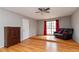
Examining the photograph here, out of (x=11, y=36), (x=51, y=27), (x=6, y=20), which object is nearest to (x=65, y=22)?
(x=51, y=27)

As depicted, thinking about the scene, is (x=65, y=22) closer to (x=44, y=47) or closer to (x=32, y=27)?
(x=32, y=27)

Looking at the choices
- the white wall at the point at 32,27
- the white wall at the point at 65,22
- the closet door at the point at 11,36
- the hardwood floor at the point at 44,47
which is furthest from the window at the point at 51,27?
the closet door at the point at 11,36

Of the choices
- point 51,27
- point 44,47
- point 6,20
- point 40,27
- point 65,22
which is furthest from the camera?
point 40,27

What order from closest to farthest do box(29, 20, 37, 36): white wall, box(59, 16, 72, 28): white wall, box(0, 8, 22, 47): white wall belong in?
box(0, 8, 22, 47): white wall < box(59, 16, 72, 28): white wall < box(29, 20, 37, 36): white wall

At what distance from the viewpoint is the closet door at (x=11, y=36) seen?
5296 millimetres

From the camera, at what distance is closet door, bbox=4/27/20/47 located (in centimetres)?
530

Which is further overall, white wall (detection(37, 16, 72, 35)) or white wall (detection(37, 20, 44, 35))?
white wall (detection(37, 20, 44, 35))

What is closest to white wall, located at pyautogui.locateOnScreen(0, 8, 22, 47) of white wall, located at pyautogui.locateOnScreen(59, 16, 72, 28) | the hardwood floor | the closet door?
the closet door

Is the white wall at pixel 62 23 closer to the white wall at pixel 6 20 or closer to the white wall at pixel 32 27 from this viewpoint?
the white wall at pixel 32 27

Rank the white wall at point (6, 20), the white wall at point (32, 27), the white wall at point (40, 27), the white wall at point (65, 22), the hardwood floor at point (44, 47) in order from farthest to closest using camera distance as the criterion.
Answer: the white wall at point (40, 27) < the white wall at point (32, 27) < the white wall at point (65, 22) < the white wall at point (6, 20) < the hardwood floor at point (44, 47)

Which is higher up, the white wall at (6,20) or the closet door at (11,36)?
the white wall at (6,20)

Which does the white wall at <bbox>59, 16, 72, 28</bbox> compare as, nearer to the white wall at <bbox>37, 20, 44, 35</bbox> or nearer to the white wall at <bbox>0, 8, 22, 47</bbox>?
the white wall at <bbox>37, 20, 44, 35</bbox>

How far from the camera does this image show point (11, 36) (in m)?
5.70
